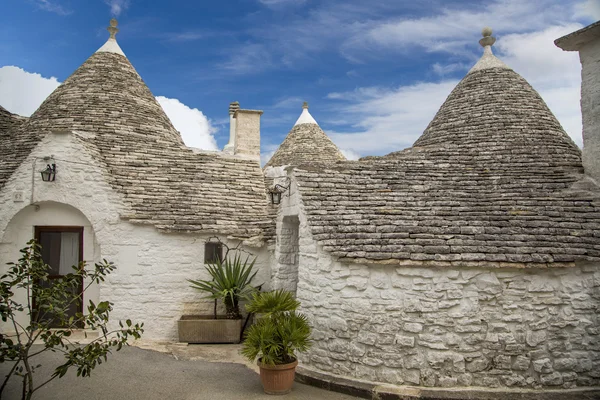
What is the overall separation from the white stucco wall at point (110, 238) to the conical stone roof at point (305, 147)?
754 centimetres

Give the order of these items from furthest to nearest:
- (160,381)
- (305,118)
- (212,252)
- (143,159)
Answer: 1. (305,118)
2. (143,159)
3. (212,252)
4. (160,381)

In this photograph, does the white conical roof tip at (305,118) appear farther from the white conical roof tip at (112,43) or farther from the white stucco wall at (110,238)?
the white stucco wall at (110,238)

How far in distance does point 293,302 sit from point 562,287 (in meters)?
3.39

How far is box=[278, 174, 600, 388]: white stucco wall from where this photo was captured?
568 cm

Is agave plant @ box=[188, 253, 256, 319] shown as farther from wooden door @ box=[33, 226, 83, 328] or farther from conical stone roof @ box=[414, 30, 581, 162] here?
conical stone roof @ box=[414, 30, 581, 162]

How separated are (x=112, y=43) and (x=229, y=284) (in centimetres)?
814

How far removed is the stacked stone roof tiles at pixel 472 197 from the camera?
5949 millimetres

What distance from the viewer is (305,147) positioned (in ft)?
53.8

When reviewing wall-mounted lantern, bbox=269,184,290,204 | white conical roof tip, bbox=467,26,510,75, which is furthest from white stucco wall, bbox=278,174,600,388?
white conical roof tip, bbox=467,26,510,75

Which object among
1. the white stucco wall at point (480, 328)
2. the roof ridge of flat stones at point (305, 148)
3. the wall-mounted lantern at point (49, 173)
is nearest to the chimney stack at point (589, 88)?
the white stucco wall at point (480, 328)

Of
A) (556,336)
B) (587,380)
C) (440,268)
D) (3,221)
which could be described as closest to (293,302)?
(440,268)

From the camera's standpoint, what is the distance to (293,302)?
239 inches

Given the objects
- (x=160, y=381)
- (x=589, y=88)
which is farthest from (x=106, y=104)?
(x=589, y=88)

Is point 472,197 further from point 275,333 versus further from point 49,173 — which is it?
point 49,173
